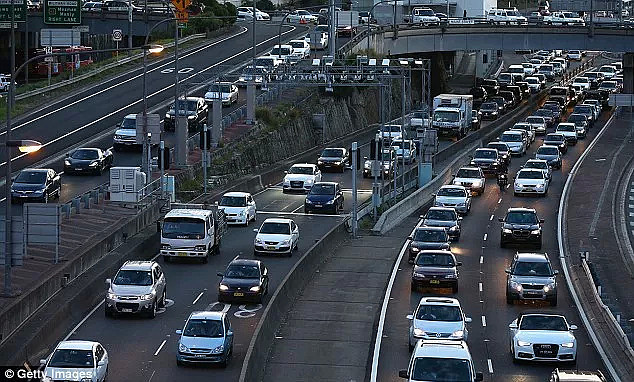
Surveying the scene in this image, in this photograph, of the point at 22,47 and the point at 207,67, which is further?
the point at 22,47

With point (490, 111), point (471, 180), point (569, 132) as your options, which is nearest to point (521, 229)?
point (471, 180)

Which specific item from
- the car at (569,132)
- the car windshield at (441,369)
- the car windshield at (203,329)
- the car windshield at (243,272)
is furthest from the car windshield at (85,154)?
the car at (569,132)

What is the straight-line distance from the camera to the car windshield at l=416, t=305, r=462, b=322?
122 ft

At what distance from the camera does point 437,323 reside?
3700cm

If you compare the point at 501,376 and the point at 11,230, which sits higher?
the point at 11,230

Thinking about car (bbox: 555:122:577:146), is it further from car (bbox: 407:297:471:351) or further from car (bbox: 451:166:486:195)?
car (bbox: 407:297:471:351)

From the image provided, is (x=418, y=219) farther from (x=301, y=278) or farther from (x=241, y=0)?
(x=241, y=0)

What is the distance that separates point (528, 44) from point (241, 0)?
242 feet

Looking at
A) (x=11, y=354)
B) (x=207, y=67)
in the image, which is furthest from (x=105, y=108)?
(x=11, y=354)

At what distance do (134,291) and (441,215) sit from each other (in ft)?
67.6

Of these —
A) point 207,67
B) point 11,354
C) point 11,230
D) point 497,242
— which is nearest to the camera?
point 11,354

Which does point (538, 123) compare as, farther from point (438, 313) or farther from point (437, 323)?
point (437, 323)

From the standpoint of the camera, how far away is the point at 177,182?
64.5 metres

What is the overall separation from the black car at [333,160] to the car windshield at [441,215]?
71.2ft
